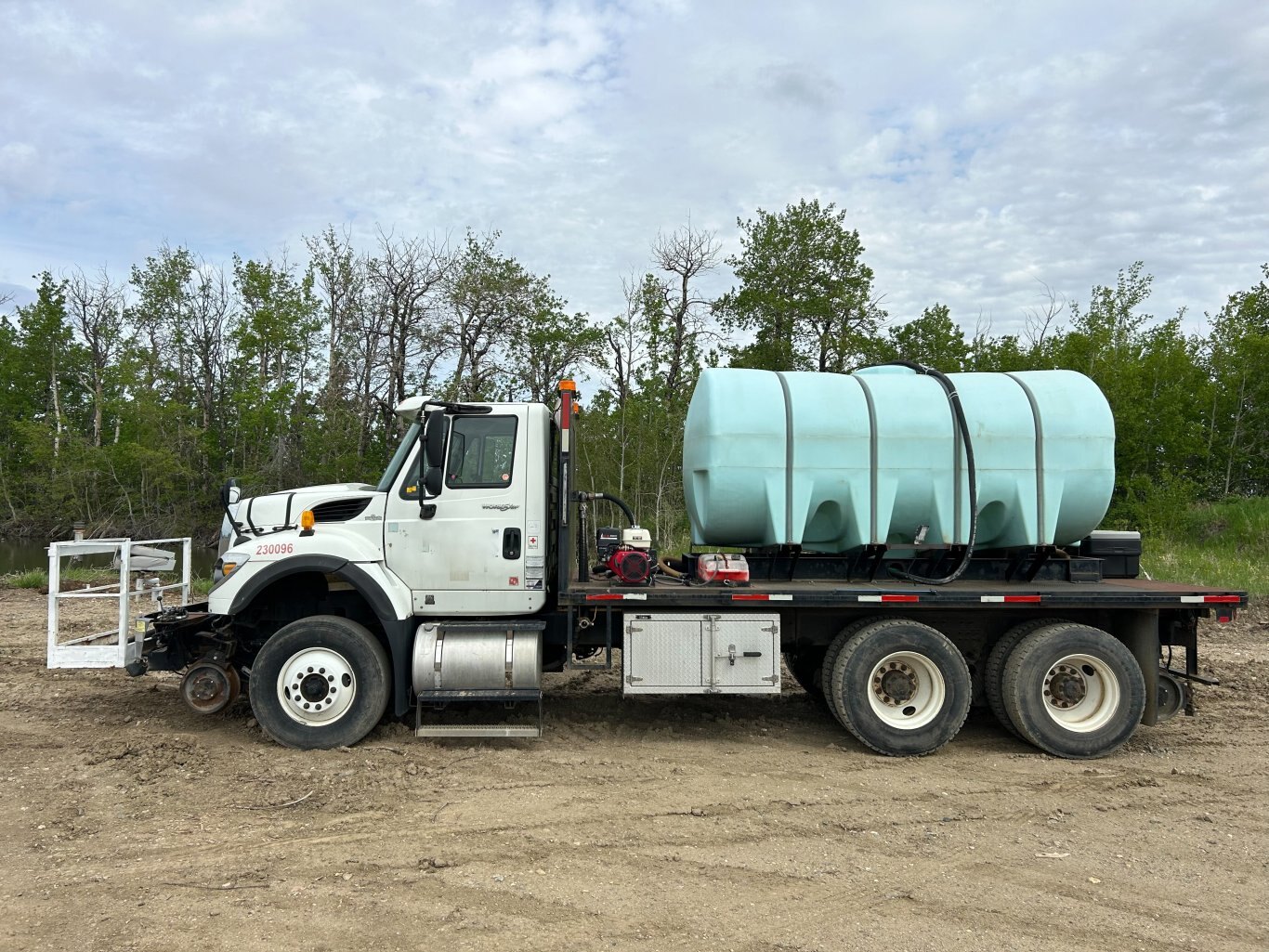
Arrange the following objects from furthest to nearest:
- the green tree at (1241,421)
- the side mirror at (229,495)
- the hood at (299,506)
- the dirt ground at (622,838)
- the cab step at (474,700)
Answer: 1. the green tree at (1241,421)
2. the side mirror at (229,495)
3. the hood at (299,506)
4. the cab step at (474,700)
5. the dirt ground at (622,838)

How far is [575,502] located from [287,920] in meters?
3.83

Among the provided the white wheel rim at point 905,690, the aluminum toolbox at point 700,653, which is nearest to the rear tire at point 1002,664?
the white wheel rim at point 905,690

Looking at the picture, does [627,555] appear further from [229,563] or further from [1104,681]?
[1104,681]

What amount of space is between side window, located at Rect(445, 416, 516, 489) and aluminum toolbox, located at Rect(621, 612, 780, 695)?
1589 mm

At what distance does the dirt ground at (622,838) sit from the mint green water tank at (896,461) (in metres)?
1.89

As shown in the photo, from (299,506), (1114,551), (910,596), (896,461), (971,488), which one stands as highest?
(896,461)

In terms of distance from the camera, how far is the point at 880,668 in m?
6.39

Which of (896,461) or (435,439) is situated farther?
(896,461)

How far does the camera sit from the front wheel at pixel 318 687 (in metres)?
6.27

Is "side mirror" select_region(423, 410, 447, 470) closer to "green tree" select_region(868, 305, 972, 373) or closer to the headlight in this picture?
the headlight

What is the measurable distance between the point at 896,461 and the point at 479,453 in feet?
11.1

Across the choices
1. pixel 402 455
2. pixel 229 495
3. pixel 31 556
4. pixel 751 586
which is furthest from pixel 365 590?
pixel 31 556

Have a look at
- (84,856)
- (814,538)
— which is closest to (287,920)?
(84,856)

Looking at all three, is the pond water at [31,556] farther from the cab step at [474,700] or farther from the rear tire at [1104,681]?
the rear tire at [1104,681]
